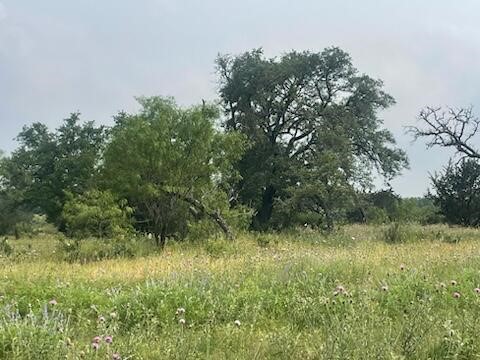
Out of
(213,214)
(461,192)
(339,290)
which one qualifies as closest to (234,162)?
(213,214)

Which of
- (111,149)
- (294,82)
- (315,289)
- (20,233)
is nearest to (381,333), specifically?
(315,289)

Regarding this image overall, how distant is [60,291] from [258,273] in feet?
9.43

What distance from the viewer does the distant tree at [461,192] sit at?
3062cm

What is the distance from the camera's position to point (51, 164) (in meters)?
47.4

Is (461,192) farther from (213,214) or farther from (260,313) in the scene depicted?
(260,313)

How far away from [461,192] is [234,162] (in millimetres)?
12252

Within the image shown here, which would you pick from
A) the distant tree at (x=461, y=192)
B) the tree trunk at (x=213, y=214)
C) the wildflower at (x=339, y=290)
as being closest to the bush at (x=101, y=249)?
the tree trunk at (x=213, y=214)

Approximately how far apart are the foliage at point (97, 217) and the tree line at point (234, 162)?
0.14 feet

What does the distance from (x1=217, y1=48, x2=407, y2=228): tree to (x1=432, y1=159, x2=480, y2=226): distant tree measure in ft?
15.8

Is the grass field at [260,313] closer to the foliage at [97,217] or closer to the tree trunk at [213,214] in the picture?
the foliage at [97,217]

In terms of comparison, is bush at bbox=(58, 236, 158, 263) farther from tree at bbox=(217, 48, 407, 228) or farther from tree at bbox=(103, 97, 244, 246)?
tree at bbox=(217, 48, 407, 228)

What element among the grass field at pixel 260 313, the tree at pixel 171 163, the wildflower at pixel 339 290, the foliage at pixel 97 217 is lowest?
the grass field at pixel 260 313

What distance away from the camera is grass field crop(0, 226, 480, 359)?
13.8ft

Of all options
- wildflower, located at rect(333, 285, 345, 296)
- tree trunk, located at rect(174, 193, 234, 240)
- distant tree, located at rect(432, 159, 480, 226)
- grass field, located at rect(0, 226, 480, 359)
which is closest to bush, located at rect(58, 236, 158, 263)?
tree trunk, located at rect(174, 193, 234, 240)
